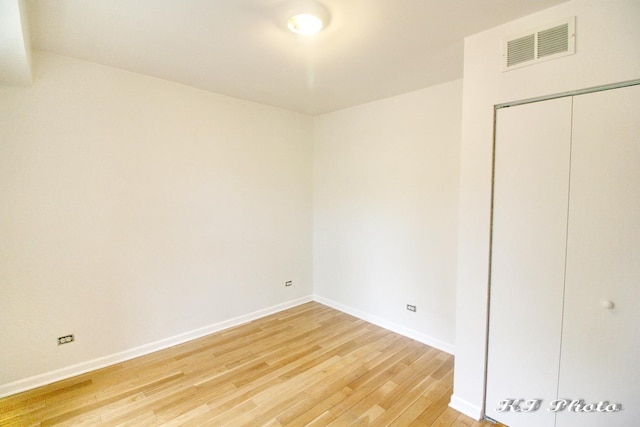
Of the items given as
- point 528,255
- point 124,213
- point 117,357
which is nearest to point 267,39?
point 124,213

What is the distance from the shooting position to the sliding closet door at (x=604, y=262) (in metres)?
1.55

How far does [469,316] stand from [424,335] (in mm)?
1193

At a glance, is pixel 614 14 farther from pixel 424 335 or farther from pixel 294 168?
pixel 294 168

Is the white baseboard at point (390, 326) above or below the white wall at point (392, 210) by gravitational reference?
below

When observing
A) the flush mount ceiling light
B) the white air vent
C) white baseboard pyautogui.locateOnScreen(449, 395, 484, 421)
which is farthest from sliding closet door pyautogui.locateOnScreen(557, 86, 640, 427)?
the flush mount ceiling light

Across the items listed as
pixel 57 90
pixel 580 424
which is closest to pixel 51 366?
pixel 57 90

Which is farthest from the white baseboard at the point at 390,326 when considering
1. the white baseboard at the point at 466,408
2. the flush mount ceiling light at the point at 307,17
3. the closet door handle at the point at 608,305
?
the flush mount ceiling light at the point at 307,17

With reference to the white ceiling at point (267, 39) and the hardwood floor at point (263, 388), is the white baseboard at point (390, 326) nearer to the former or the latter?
the hardwood floor at point (263, 388)

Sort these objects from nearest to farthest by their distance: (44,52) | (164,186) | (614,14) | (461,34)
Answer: (614,14), (461,34), (44,52), (164,186)

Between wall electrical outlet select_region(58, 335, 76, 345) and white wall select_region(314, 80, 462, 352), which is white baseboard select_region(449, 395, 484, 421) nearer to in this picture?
white wall select_region(314, 80, 462, 352)

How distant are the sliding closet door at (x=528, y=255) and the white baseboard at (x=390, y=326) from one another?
949 mm

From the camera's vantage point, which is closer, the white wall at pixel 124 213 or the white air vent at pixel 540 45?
the white air vent at pixel 540 45

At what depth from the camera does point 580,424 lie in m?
1.71

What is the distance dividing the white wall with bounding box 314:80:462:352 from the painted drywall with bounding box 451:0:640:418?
82 centimetres
